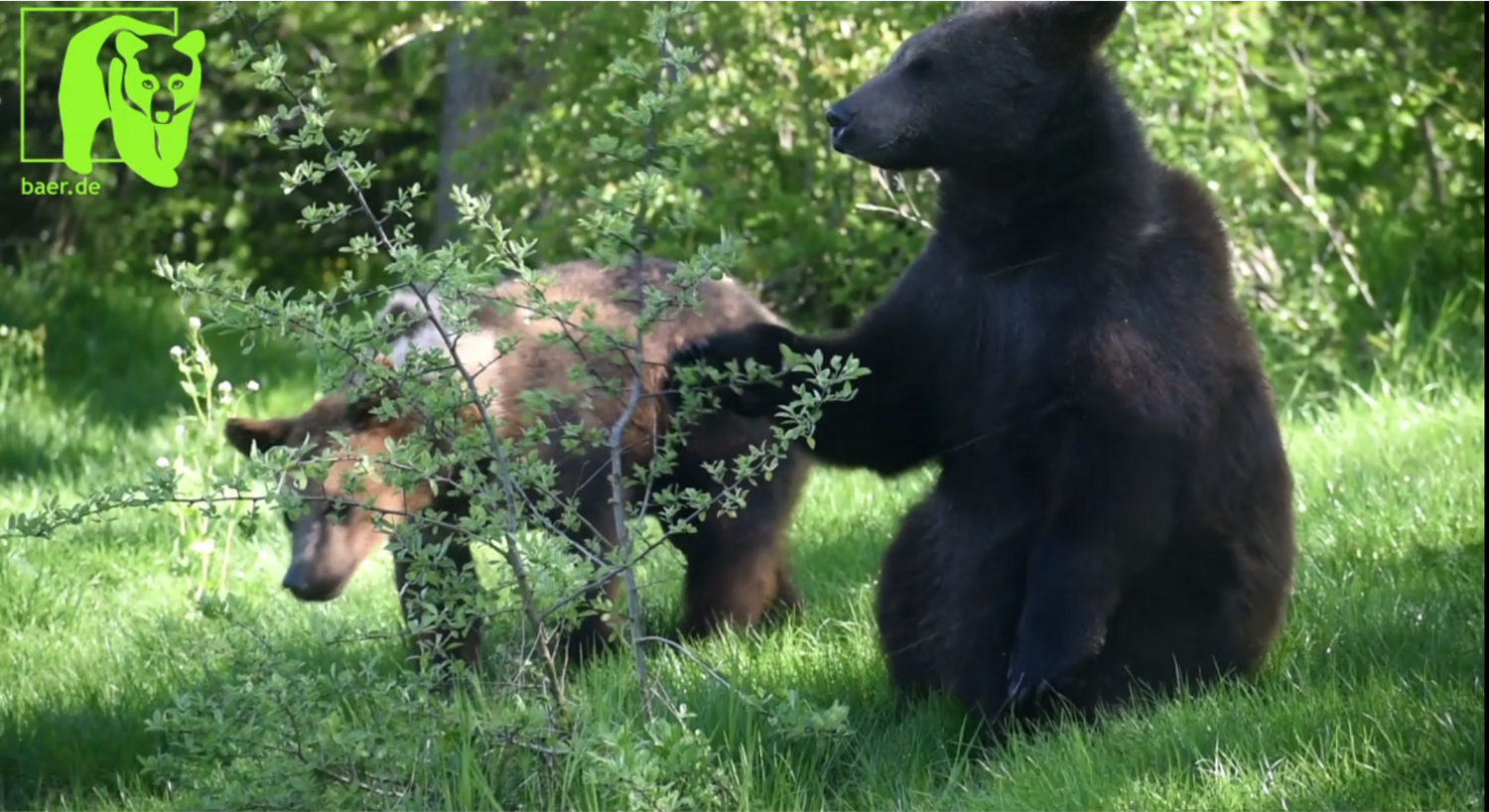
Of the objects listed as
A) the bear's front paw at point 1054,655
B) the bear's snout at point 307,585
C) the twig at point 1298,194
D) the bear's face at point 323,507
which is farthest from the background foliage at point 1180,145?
the bear's front paw at point 1054,655

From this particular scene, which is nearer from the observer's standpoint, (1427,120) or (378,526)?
(378,526)

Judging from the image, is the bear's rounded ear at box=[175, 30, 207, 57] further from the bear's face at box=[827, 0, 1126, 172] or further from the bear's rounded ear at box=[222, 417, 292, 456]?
the bear's face at box=[827, 0, 1126, 172]

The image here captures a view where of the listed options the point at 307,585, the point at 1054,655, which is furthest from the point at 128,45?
the point at 1054,655

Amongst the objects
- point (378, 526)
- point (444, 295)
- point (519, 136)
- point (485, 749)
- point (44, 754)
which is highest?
point (519, 136)

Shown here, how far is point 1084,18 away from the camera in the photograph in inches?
187

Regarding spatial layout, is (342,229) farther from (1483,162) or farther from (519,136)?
(1483,162)

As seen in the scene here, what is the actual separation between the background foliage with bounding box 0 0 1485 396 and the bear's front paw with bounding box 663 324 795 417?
11.3 feet

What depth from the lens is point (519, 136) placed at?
9734 mm

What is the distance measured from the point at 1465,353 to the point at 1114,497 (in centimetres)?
595

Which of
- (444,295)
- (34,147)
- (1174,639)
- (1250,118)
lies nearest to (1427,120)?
(1250,118)

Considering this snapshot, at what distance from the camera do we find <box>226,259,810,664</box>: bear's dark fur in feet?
19.7

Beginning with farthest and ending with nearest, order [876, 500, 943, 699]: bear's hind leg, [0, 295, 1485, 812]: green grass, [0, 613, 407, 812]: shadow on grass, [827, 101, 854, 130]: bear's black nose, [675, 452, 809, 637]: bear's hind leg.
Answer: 1. [675, 452, 809, 637]: bear's hind leg
2. [0, 613, 407, 812]: shadow on grass
3. [876, 500, 943, 699]: bear's hind leg
4. [827, 101, 854, 130]: bear's black nose
5. [0, 295, 1485, 812]: green grass

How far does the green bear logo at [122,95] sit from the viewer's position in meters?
10.4

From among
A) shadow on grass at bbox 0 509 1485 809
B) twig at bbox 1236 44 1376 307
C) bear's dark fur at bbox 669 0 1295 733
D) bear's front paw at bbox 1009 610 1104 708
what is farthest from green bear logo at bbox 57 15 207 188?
bear's front paw at bbox 1009 610 1104 708
